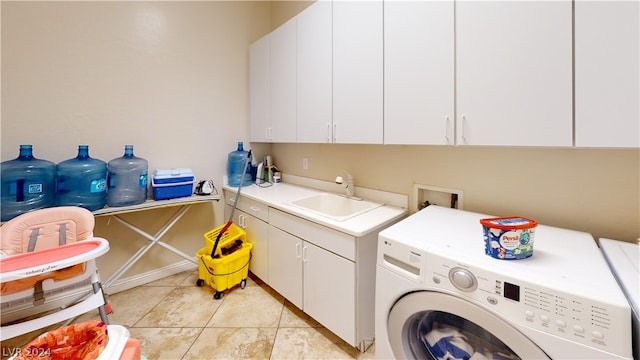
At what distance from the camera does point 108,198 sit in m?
1.97

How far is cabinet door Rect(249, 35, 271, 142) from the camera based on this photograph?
249 centimetres

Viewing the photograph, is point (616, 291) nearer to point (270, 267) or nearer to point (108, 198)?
point (270, 267)

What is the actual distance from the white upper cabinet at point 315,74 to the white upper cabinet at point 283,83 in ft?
0.27

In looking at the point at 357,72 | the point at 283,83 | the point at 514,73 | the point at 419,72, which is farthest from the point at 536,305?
the point at 283,83

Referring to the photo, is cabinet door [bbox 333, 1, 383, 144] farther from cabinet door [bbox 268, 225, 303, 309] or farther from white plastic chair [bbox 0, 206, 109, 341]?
white plastic chair [bbox 0, 206, 109, 341]

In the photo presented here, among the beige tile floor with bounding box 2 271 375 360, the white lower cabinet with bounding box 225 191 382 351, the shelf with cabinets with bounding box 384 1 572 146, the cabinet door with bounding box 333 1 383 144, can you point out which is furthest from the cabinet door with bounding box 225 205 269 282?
the shelf with cabinets with bounding box 384 1 572 146

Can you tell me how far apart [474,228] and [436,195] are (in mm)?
491

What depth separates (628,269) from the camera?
89cm

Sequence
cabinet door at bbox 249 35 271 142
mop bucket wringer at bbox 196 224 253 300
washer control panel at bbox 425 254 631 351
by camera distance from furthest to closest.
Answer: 1. cabinet door at bbox 249 35 271 142
2. mop bucket wringer at bbox 196 224 253 300
3. washer control panel at bbox 425 254 631 351

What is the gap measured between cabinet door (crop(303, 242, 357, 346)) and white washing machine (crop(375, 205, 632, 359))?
0.90 feet

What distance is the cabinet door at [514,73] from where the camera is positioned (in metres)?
1.00

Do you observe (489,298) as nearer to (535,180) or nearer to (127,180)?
(535,180)

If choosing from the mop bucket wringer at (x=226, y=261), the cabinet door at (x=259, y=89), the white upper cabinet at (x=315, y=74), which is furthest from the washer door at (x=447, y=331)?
the cabinet door at (x=259, y=89)

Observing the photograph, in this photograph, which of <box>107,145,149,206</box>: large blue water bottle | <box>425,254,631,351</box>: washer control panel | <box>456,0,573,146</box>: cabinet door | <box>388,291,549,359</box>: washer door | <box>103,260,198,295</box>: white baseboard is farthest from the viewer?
<box>103,260,198,295</box>: white baseboard
